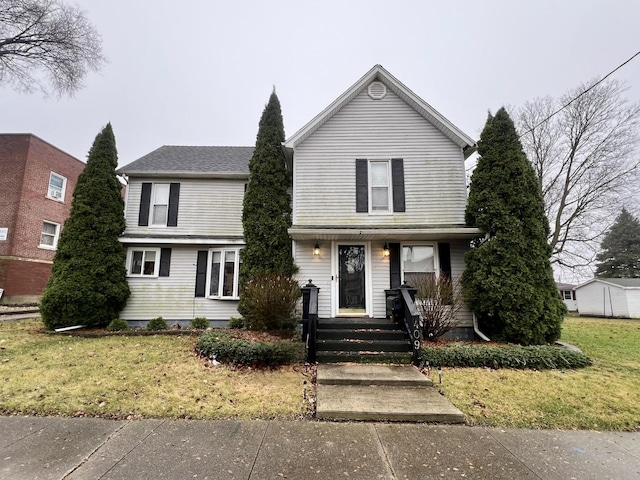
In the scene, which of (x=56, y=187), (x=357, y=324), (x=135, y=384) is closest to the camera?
(x=135, y=384)

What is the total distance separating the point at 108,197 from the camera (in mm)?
10273

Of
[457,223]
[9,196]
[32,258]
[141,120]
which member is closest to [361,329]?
[457,223]

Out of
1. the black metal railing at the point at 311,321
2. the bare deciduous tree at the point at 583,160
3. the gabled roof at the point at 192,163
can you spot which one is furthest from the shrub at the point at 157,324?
the bare deciduous tree at the point at 583,160

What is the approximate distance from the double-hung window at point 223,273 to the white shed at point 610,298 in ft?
88.6

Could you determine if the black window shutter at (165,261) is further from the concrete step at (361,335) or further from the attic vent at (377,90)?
the attic vent at (377,90)

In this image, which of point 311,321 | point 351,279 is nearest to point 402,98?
point 351,279

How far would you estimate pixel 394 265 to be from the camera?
360 inches

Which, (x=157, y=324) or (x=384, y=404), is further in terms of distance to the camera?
(x=157, y=324)

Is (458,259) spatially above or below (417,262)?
above

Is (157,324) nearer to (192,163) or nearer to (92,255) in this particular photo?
(92,255)

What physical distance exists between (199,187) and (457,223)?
30.4ft

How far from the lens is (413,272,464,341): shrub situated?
26.7ft

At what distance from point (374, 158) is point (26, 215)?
18.8 meters

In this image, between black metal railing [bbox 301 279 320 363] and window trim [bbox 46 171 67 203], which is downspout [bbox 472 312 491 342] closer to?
black metal railing [bbox 301 279 320 363]
